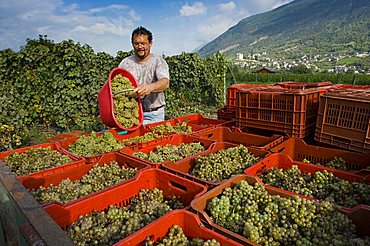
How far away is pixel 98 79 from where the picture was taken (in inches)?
343

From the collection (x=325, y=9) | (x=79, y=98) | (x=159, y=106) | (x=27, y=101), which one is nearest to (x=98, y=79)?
(x=79, y=98)

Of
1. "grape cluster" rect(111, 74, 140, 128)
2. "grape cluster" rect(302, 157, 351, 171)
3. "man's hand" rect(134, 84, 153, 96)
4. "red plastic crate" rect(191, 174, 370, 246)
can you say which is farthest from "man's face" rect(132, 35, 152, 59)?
"grape cluster" rect(302, 157, 351, 171)

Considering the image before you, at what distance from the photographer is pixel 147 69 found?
426 cm

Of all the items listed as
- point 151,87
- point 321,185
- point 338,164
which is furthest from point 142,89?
point 338,164

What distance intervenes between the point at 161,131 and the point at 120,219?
196 centimetres

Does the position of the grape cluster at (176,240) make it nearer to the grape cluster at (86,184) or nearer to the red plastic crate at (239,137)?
the grape cluster at (86,184)

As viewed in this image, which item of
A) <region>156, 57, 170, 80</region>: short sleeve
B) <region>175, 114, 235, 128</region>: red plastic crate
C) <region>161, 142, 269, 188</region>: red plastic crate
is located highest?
<region>156, 57, 170, 80</region>: short sleeve

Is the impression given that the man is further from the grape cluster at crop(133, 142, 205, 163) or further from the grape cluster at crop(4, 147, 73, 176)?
the grape cluster at crop(4, 147, 73, 176)

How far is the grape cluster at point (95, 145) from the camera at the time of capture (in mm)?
3210

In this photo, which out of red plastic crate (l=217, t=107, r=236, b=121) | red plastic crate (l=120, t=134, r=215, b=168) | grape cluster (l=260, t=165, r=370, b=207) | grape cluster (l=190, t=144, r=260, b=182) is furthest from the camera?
red plastic crate (l=217, t=107, r=236, b=121)

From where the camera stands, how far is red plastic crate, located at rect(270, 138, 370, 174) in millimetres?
2664

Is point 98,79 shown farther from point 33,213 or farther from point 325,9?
point 325,9

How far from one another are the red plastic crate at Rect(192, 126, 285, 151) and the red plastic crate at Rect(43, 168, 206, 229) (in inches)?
48.0

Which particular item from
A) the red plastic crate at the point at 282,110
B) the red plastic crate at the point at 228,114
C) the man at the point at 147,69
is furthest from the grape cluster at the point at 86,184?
the red plastic crate at the point at 228,114
